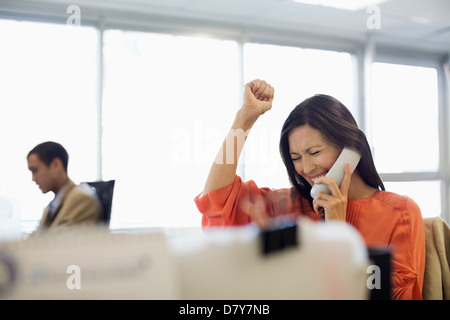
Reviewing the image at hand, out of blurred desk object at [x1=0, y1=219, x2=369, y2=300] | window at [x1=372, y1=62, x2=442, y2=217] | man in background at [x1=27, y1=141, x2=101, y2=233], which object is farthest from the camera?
window at [x1=372, y1=62, x2=442, y2=217]

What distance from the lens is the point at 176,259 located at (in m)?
0.34

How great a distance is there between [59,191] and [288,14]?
3.28 m

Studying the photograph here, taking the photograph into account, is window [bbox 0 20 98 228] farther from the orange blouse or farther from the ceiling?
the orange blouse

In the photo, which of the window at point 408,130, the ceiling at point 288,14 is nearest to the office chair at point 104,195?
the ceiling at point 288,14

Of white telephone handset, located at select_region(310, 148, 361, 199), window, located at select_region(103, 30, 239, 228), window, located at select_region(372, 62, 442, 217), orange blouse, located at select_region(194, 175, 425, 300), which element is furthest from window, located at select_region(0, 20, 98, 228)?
window, located at select_region(372, 62, 442, 217)

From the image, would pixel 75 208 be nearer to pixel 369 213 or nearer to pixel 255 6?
pixel 369 213

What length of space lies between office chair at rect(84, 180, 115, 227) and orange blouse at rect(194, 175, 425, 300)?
0.47 meters

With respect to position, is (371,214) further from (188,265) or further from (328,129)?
(188,265)

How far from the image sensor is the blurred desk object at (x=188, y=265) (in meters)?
0.31

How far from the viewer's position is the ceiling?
3.15 metres

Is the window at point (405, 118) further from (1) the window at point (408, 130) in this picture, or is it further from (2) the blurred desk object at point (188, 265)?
(2) the blurred desk object at point (188, 265)

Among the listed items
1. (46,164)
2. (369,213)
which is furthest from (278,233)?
(369,213)

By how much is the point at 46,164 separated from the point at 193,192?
2875 millimetres

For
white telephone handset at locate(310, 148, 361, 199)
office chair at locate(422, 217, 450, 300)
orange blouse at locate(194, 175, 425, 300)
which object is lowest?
office chair at locate(422, 217, 450, 300)
